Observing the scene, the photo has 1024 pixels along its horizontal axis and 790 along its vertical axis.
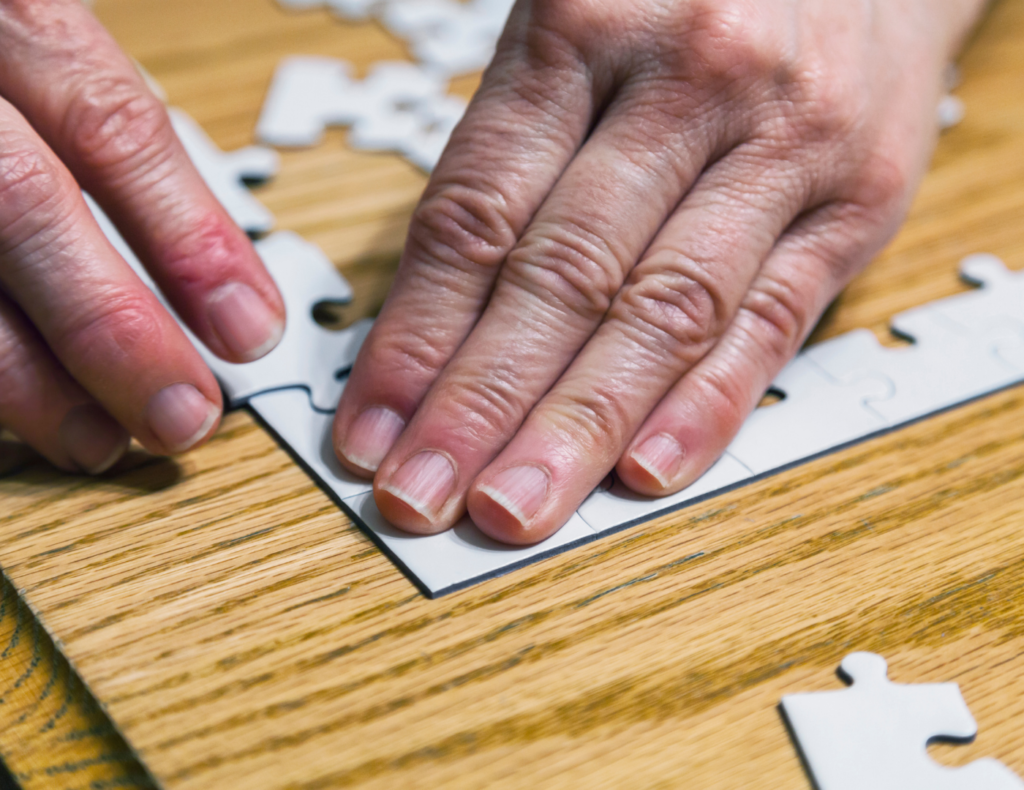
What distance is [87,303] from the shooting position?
0.67 meters

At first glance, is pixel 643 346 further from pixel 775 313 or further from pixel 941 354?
pixel 941 354

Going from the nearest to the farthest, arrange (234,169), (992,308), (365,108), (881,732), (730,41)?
(881,732), (730,41), (992,308), (234,169), (365,108)

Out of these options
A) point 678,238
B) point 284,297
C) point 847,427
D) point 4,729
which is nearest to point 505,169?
point 678,238

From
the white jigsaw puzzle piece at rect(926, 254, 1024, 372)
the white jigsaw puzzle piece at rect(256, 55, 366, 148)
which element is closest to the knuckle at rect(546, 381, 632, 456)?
the white jigsaw puzzle piece at rect(926, 254, 1024, 372)

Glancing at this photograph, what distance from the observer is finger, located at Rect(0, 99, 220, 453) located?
658mm

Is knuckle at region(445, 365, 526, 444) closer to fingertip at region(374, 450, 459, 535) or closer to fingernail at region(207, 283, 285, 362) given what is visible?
fingertip at region(374, 450, 459, 535)

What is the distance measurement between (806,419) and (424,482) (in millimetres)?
353

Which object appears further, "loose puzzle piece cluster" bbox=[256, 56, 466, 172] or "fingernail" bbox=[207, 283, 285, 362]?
"loose puzzle piece cluster" bbox=[256, 56, 466, 172]

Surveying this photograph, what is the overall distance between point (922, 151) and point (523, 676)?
707 millimetres

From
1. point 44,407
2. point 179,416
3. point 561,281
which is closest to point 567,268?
point 561,281

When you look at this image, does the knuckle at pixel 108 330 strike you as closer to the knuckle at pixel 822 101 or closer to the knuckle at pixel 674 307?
the knuckle at pixel 674 307

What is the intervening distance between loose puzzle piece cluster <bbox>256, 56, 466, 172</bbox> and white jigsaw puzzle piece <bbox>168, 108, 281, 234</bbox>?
0.06 meters

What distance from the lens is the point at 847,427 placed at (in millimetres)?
766

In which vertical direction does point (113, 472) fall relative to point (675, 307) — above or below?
below
